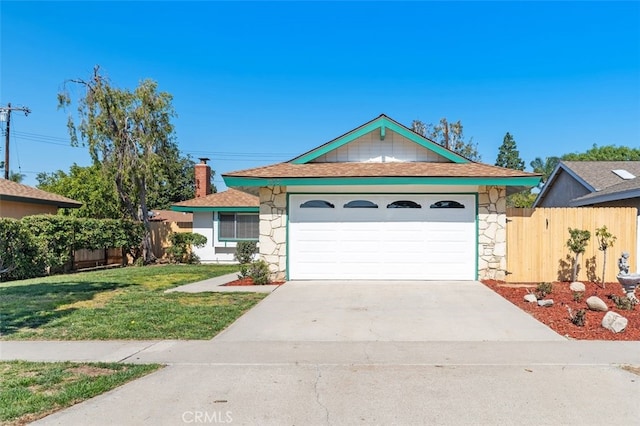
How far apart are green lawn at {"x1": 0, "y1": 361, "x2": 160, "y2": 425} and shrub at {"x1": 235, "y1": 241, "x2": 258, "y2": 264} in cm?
1323

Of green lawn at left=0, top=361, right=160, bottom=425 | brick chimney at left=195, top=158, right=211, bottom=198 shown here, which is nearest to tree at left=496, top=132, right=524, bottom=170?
brick chimney at left=195, top=158, right=211, bottom=198

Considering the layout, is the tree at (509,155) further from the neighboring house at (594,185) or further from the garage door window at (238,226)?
the garage door window at (238,226)

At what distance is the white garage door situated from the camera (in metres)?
12.0

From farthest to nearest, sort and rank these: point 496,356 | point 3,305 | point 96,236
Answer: point 96,236, point 3,305, point 496,356

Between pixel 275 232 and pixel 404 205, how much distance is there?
3.76 meters

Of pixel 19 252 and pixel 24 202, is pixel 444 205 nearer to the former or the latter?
pixel 19 252

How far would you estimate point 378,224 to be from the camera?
12.1 m

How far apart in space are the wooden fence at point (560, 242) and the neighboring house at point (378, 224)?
512 mm

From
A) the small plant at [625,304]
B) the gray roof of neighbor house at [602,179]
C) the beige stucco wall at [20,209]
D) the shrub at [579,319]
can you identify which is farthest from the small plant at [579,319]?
the beige stucco wall at [20,209]

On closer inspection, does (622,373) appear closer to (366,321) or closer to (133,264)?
(366,321)

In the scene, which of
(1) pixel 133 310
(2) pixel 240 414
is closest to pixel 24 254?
(1) pixel 133 310

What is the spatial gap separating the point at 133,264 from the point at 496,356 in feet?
62.9

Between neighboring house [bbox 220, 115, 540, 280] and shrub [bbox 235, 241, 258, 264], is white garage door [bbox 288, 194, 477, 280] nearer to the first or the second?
neighboring house [bbox 220, 115, 540, 280]

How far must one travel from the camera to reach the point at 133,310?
8.43m
